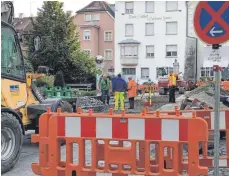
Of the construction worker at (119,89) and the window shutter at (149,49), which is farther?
the window shutter at (149,49)

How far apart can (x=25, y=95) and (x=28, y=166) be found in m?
2.00

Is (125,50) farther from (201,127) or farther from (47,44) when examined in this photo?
(201,127)

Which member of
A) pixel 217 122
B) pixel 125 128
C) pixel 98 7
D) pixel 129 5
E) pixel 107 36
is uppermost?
pixel 98 7

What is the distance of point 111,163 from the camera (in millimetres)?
5656

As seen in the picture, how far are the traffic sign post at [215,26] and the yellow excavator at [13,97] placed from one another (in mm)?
3904

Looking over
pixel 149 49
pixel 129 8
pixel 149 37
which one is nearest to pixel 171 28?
pixel 149 37

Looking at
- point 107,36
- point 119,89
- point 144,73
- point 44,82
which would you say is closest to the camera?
point 119,89

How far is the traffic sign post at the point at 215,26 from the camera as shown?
17.3 ft

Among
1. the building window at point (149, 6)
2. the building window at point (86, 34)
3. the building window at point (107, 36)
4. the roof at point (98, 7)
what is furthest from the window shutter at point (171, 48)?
the roof at point (98, 7)

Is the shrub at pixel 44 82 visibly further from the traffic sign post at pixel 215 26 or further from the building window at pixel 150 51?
the building window at pixel 150 51

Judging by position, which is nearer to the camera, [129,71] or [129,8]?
[129,71]

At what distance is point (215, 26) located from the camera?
530 centimetres

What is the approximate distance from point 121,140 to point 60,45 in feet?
112

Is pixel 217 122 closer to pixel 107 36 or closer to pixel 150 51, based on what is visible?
pixel 150 51
